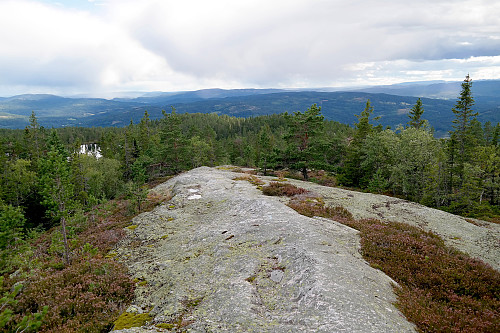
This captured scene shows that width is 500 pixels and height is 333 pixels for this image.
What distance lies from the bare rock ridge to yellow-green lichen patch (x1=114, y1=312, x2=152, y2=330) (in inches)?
11.3

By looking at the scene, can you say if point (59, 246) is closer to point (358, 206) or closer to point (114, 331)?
point (114, 331)

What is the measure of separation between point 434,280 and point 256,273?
7.77 metres

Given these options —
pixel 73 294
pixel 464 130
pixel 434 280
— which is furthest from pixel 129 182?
pixel 464 130

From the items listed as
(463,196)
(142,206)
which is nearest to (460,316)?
(142,206)

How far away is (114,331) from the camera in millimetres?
8031

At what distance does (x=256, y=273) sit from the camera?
35.1ft

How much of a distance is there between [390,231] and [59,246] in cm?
1990

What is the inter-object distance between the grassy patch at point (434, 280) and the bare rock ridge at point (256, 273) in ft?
2.47

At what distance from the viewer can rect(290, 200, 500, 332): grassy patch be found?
8.34 meters

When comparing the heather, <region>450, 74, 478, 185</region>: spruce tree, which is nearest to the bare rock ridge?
the heather

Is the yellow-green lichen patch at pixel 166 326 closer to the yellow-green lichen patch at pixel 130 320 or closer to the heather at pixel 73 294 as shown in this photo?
the yellow-green lichen patch at pixel 130 320

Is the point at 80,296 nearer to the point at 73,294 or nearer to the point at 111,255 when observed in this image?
the point at 73,294

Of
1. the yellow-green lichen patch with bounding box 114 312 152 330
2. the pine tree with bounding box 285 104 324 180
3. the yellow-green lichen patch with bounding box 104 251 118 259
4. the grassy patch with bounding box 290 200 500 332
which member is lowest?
the yellow-green lichen patch with bounding box 104 251 118 259

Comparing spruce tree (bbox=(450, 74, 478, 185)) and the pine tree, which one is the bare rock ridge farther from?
spruce tree (bbox=(450, 74, 478, 185))
